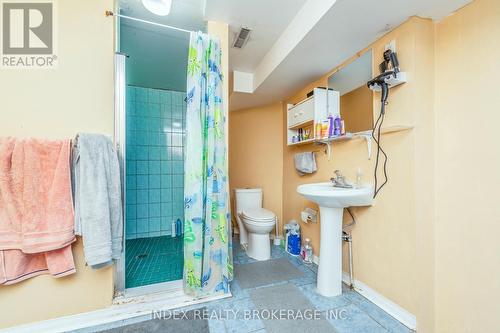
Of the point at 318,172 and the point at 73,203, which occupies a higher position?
the point at 318,172

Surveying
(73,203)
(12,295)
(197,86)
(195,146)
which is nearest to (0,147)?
(73,203)

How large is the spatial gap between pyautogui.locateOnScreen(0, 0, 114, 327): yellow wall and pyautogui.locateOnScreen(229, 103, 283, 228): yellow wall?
72.2 inches

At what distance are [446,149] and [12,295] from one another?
8.88ft

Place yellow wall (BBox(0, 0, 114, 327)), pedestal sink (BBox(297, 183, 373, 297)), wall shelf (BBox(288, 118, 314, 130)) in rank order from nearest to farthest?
yellow wall (BBox(0, 0, 114, 327))
pedestal sink (BBox(297, 183, 373, 297))
wall shelf (BBox(288, 118, 314, 130))

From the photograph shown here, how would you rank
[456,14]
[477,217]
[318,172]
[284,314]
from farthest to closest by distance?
1. [318,172]
2. [284,314]
3. [456,14]
4. [477,217]

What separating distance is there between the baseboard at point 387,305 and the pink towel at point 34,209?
2.02 metres

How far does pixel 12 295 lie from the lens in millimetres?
1182

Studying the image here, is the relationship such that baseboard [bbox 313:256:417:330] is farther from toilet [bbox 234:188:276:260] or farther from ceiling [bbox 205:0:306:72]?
ceiling [bbox 205:0:306:72]

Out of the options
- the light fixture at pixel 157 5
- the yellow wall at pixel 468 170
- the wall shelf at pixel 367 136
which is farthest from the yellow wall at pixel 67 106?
the yellow wall at pixel 468 170

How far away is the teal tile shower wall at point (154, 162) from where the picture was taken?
8.95 ft

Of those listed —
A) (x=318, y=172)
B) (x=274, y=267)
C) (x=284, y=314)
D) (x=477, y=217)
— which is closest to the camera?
(x=477, y=217)

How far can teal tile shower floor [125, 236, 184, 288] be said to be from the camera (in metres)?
1.70

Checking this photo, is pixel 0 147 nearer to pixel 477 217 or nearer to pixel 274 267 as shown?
pixel 274 267

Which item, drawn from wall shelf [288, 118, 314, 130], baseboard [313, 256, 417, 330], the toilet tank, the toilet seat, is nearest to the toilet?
the toilet seat
